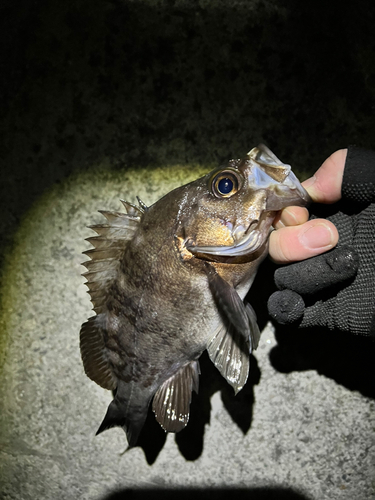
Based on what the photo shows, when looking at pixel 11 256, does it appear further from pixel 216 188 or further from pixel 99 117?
pixel 216 188

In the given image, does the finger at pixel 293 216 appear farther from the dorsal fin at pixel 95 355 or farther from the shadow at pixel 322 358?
the dorsal fin at pixel 95 355

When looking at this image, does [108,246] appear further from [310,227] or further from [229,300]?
[310,227]

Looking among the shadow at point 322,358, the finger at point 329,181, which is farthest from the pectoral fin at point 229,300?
the shadow at point 322,358

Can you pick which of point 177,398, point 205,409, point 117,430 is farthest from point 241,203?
point 117,430

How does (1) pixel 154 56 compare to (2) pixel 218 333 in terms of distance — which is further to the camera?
(1) pixel 154 56

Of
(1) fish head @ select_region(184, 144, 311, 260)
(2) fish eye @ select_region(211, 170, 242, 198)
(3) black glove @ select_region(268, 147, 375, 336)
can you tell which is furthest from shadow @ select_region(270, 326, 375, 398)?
(2) fish eye @ select_region(211, 170, 242, 198)

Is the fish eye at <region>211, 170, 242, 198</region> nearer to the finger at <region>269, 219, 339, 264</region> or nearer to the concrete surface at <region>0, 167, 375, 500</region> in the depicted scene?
the finger at <region>269, 219, 339, 264</region>

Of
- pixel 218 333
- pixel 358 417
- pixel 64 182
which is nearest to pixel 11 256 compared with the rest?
pixel 64 182
